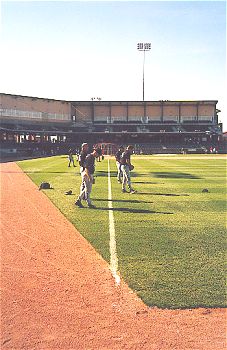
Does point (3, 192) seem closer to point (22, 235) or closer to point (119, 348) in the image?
point (22, 235)

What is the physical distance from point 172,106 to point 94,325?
7494cm

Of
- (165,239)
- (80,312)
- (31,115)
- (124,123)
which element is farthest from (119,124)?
(80,312)

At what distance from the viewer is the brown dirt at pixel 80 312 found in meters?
4.47

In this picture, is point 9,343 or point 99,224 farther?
point 99,224

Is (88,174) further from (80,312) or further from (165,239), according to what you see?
(80,312)

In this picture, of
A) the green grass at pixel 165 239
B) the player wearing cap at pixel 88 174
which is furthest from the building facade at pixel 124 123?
the player wearing cap at pixel 88 174

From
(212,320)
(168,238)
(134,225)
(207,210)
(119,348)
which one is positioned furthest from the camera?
(207,210)

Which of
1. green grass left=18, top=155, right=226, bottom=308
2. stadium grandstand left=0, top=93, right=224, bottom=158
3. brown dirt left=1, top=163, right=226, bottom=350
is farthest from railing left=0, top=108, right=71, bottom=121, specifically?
brown dirt left=1, top=163, right=226, bottom=350

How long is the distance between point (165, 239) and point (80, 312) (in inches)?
146

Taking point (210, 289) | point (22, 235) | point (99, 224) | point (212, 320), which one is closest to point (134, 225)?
point (99, 224)

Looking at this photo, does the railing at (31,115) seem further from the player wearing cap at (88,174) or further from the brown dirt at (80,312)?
the brown dirt at (80,312)

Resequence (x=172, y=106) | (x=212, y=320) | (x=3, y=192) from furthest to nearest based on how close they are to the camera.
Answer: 1. (x=172, y=106)
2. (x=3, y=192)
3. (x=212, y=320)

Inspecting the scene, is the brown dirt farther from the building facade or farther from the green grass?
the building facade

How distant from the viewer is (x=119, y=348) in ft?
14.1
